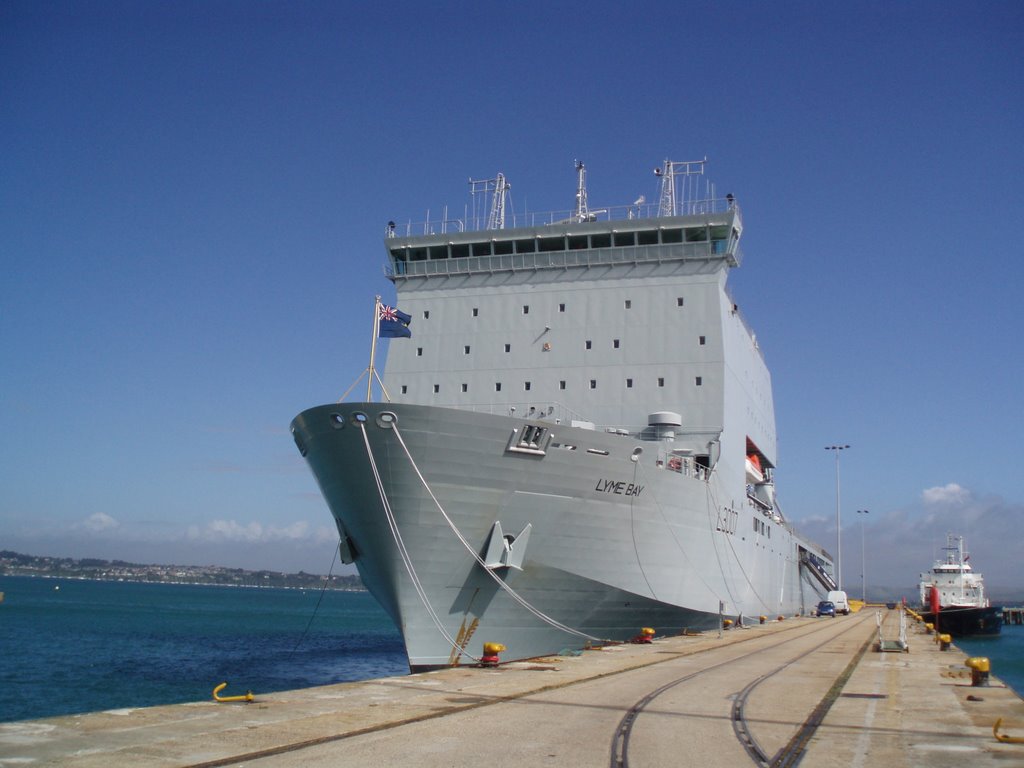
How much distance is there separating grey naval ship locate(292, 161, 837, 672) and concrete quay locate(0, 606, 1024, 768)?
2975mm

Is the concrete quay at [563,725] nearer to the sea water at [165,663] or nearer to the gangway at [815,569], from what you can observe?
the sea water at [165,663]

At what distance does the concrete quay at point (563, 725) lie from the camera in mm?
6449

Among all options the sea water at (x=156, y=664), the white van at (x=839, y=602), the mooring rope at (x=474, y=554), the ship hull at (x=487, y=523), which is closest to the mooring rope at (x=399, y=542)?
the ship hull at (x=487, y=523)

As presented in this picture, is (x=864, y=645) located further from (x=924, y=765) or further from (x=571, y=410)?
(x=924, y=765)

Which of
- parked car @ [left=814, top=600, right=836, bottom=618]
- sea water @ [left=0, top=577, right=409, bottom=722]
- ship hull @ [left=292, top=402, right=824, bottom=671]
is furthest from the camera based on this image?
parked car @ [left=814, top=600, right=836, bottom=618]

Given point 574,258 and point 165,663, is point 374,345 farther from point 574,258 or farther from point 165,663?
point 165,663

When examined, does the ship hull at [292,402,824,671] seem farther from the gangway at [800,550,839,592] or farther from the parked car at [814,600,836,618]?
the parked car at [814,600,836,618]

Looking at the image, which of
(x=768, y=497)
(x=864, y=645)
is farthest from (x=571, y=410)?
(x=768, y=497)

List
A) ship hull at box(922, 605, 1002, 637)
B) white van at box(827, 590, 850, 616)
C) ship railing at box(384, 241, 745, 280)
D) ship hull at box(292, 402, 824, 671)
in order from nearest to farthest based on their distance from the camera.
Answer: ship hull at box(292, 402, 824, 671) < ship railing at box(384, 241, 745, 280) < white van at box(827, 590, 850, 616) < ship hull at box(922, 605, 1002, 637)

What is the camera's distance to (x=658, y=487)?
59.6 feet

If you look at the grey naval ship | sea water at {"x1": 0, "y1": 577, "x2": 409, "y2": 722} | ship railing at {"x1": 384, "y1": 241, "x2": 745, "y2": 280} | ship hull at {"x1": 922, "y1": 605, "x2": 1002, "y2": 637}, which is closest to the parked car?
ship hull at {"x1": 922, "y1": 605, "x2": 1002, "y2": 637}

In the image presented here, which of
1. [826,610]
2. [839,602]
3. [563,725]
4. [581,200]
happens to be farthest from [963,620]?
[563,725]

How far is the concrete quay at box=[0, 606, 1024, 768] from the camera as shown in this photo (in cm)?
645

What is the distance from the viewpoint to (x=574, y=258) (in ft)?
72.8
